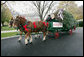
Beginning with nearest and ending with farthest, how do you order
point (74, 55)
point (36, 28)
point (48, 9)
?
point (74, 55), point (36, 28), point (48, 9)

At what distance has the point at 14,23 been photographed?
4461 mm

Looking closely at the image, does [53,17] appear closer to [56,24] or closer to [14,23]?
[56,24]

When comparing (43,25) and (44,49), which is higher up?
(43,25)

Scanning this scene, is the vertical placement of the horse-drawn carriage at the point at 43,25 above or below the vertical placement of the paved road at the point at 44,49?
above

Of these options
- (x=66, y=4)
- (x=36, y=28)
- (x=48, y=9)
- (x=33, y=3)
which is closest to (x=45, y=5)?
(x=48, y=9)

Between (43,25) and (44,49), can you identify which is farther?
(43,25)

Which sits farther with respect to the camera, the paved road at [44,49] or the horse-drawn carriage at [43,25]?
the horse-drawn carriage at [43,25]

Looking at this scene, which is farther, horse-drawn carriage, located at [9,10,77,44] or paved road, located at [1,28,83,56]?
horse-drawn carriage, located at [9,10,77,44]

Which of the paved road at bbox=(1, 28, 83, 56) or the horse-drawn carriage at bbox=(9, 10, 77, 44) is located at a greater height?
the horse-drawn carriage at bbox=(9, 10, 77, 44)

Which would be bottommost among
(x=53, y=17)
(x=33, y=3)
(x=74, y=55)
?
(x=74, y=55)

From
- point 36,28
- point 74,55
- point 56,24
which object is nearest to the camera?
point 74,55

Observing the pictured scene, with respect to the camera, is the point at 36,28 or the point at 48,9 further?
the point at 48,9

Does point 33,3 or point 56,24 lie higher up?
point 33,3

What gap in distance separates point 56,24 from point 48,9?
14685mm
